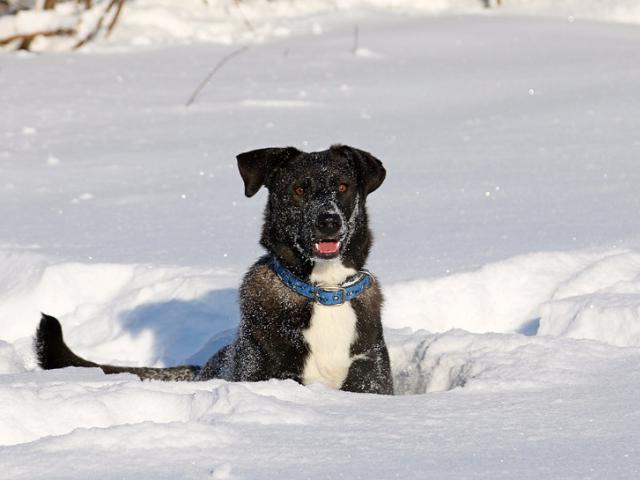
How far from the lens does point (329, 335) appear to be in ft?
16.6

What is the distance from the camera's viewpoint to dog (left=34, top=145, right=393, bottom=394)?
500 cm

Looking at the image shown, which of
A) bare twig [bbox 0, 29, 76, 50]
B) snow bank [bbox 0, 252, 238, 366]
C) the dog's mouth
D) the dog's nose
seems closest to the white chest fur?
the dog's mouth

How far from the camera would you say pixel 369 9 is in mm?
15695

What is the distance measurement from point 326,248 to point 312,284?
0.73 feet

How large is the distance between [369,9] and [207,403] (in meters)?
12.4

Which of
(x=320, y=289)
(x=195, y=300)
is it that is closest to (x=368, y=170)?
(x=320, y=289)

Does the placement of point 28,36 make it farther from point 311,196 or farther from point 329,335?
point 329,335

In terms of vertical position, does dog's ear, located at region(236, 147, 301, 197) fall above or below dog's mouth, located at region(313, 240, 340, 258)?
above

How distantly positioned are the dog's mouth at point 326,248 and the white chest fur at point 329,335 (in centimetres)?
15

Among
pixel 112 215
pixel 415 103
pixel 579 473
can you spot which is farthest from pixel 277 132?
pixel 579 473

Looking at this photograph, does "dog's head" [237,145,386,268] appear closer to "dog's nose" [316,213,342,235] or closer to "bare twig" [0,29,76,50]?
"dog's nose" [316,213,342,235]

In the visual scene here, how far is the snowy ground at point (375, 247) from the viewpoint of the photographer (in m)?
3.57

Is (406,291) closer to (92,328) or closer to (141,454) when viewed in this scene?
(92,328)

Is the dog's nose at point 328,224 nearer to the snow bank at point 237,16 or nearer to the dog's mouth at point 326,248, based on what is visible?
Answer: the dog's mouth at point 326,248
